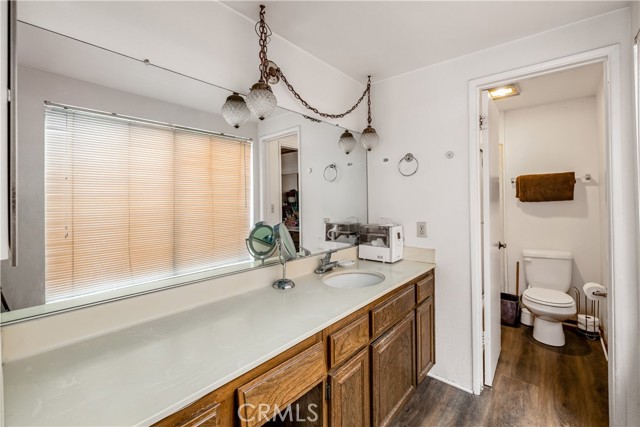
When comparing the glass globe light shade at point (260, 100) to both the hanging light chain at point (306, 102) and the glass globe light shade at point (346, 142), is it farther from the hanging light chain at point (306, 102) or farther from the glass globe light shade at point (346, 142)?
the glass globe light shade at point (346, 142)

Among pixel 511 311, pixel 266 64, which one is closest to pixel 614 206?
pixel 511 311

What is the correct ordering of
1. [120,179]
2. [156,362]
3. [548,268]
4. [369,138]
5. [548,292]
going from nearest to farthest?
1. [156,362]
2. [120,179]
3. [369,138]
4. [548,292]
5. [548,268]

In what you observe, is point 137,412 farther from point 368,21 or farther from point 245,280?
point 368,21

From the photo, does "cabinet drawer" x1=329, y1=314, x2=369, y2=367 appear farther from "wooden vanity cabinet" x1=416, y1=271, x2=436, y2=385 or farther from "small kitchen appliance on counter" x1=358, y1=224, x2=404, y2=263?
"small kitchen appliance on counter" x1=358, y1=224, x2=404, y2=263

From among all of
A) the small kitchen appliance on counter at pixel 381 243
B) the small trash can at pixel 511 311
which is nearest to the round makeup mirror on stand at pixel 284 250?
the small kitchen appliance on counter at pixel 381 243

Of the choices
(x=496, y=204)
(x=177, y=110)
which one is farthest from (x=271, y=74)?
(x=496, y=204)

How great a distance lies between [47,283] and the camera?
96 cm

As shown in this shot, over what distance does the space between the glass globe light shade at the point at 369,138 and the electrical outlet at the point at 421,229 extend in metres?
0.73

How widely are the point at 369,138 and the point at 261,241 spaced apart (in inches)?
49.1

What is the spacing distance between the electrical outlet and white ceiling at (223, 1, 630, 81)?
1187 mm

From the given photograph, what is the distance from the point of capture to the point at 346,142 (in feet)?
7.26

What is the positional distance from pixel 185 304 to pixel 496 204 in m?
2.38

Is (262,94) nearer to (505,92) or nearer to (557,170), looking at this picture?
(505,92)

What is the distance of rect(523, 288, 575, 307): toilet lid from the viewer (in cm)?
234
